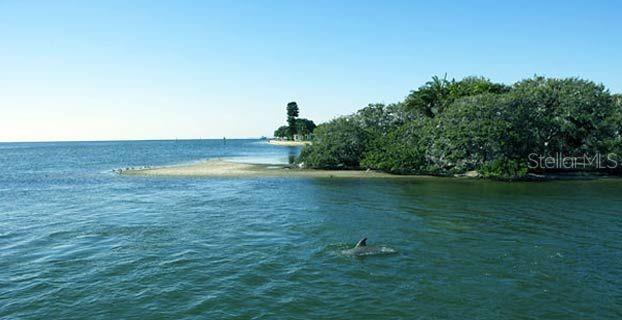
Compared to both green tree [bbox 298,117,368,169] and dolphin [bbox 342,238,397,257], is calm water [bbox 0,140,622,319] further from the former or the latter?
green tree [bbox 298,117,368,169]

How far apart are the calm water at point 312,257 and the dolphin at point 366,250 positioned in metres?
0.38

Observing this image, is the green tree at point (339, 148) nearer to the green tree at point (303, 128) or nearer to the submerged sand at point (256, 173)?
the submerged sand at point (256, 173)

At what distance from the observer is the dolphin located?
1809 centimetres

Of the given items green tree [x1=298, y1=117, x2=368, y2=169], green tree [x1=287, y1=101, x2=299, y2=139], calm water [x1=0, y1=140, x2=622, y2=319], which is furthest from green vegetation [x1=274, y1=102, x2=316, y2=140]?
calm water [x1=0, y1=140, x2=622, y2=319]

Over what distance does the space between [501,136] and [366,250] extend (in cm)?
2956

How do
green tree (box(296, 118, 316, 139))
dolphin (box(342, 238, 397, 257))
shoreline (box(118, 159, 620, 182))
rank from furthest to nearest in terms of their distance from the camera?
green tree (box(296, 118, 316, 139)) < shoreline (box(118, 159, 620, 182)) < dolphin (box(342, 238, 397, 257))

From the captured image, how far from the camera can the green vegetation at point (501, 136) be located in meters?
43.4

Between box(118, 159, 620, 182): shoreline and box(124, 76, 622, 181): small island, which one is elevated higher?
box(124, 76, 622, 181): small island

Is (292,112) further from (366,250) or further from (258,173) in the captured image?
(366,250)

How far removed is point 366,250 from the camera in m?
18.3

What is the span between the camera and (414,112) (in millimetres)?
59375

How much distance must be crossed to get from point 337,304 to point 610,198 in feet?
86.9

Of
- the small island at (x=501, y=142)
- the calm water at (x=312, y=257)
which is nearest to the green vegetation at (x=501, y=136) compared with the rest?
the small island at (x=501, y=142)

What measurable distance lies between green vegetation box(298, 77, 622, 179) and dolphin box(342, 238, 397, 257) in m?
26.6
